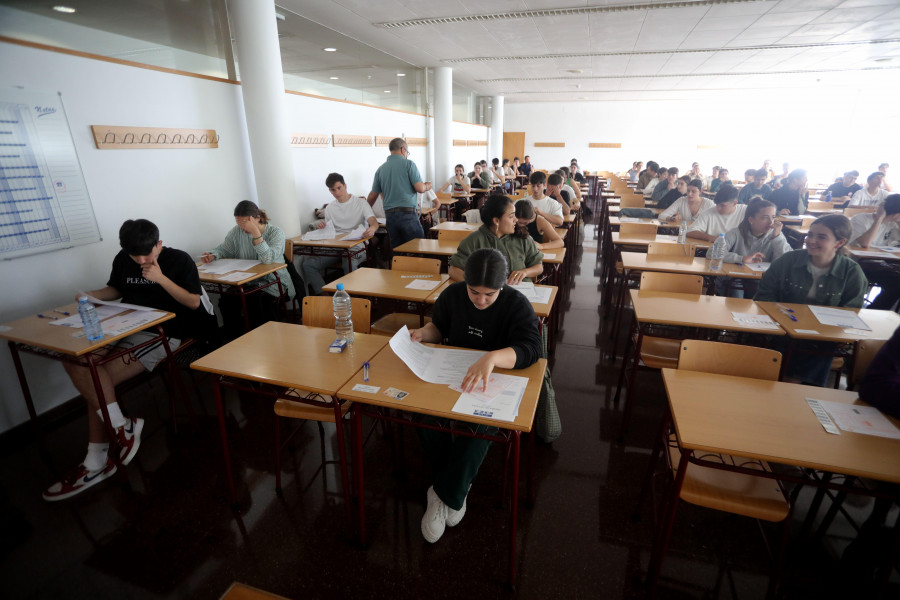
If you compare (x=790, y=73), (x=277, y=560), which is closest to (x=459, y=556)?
(x=277, y=560)

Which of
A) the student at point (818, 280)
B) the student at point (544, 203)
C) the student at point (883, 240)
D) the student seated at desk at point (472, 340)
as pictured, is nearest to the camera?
the student seated at desk at point (472, 340)

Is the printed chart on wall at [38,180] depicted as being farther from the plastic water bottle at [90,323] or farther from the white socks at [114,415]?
the white socks at [114,415]

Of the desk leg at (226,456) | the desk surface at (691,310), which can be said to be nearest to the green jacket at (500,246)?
the desk surface at (691,310)

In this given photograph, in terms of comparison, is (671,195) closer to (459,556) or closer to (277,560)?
(459,556)

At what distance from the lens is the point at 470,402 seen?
1.65m

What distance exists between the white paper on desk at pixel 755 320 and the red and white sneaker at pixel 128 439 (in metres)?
3.79

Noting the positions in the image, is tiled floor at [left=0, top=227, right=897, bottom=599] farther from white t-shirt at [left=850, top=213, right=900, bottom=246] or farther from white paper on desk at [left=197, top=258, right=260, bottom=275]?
white t-shirt at [left=850, top=213, right=900, bottom=246]

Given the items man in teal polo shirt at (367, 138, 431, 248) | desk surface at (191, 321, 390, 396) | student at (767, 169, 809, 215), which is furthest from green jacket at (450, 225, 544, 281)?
student at (767, 169, 809, 215)

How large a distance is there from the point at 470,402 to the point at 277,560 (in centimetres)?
126

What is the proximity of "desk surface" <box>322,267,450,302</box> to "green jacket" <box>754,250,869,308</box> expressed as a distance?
93.6 inches

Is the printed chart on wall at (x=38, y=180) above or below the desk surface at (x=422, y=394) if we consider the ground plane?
above

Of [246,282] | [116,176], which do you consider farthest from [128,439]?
[116,176]

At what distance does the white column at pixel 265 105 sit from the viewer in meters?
4.05

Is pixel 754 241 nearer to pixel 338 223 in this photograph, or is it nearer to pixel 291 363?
pixel 291 363
